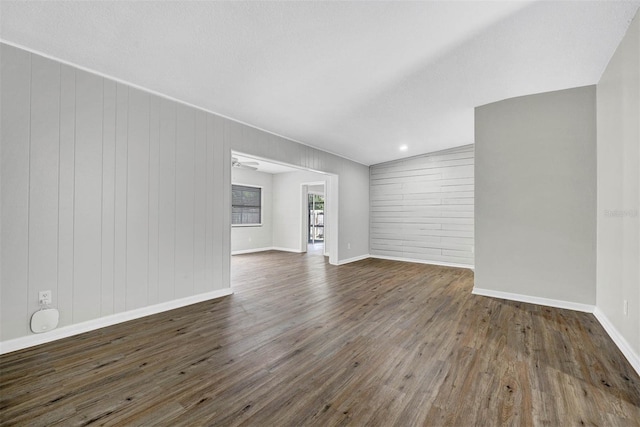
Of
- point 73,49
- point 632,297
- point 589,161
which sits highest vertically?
point 73,49

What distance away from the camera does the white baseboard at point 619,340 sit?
208cm

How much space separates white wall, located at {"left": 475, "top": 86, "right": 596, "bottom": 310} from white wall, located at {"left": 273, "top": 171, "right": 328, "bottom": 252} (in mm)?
4911

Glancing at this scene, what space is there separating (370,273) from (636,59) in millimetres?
4289

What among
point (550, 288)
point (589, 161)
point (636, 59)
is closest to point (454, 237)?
point (550, 288)

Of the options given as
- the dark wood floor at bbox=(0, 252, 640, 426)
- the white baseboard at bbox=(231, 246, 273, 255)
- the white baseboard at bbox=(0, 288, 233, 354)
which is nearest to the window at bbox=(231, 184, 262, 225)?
the white baseboard at bbox=(231, 246, 273, 255)

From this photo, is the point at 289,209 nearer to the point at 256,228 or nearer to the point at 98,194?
the point at 256,228

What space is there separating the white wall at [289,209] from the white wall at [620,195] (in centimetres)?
604

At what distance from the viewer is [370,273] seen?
5426mm

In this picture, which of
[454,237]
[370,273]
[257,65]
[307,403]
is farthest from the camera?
[454,237]

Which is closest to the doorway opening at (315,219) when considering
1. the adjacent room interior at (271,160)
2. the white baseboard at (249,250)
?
the white baseboard at (249,250)

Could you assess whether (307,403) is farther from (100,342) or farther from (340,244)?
(340,244)

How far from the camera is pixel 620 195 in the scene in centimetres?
251

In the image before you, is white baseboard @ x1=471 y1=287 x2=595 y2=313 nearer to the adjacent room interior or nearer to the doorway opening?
the adjacent room interior

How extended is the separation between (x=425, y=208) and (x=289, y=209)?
4.08m
